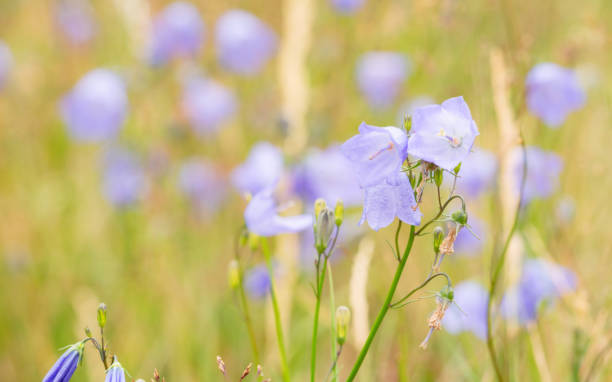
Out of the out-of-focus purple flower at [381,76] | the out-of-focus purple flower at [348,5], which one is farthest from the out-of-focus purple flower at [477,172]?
the out-of-focus purple flower at [348,5]

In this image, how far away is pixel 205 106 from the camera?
3.06 m

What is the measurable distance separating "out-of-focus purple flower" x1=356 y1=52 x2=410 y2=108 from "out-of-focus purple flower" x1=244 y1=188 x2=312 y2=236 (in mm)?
2141

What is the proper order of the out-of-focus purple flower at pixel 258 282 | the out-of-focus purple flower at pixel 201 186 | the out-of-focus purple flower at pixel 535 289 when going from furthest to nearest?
the out-of-focus purple flower at pixel 201 186 → the out-of-focus purple flower at pixel 258 282 → the out-of-focus purple flower at pixel 535 289

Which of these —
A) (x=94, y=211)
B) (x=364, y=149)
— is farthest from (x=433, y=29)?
(x=364, y=149)

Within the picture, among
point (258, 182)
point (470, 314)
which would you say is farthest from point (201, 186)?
point (470, 314)

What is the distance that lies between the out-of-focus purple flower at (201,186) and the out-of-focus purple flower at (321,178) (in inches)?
39.7

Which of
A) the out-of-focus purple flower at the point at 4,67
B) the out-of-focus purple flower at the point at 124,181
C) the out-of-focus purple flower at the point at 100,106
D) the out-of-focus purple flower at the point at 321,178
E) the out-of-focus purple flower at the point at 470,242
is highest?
the out-of-focus purple flower at the point at 4,67

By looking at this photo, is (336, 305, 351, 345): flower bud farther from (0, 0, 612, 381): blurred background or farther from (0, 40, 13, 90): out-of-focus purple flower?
(0, 40, 13, 90): out-of-focus purple flower

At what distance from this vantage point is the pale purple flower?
2178mm

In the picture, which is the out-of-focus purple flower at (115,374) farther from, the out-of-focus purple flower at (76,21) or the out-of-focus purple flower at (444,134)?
the out-of-focus purple flower at (76,21)

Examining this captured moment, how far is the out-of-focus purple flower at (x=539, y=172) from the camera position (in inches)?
76.5

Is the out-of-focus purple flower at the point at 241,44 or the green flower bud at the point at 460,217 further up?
the out-of-focus purple flower at the point at 241,44

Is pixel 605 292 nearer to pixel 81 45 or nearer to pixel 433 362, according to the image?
pixel 433 362

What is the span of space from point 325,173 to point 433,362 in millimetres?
665
